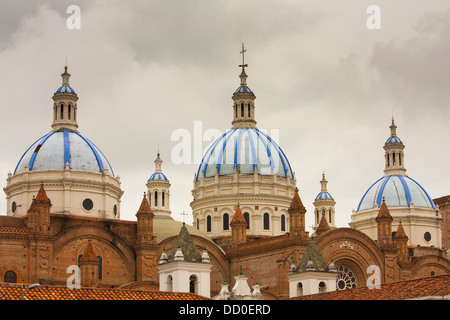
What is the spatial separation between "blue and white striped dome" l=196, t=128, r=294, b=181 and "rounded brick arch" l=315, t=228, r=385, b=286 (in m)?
14.3

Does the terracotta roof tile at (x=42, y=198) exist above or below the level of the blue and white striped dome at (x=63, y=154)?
below

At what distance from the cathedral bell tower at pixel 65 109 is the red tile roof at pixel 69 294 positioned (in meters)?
31.8

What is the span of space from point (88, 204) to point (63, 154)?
15.8ft

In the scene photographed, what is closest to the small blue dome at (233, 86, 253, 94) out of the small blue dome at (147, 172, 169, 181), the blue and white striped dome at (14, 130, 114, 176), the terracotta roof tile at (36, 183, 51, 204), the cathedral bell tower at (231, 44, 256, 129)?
the cathedral bell tower at (231, 44, 256, 129)

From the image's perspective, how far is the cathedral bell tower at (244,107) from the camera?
3787 inches

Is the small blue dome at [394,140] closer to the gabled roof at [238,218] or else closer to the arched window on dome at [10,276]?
the gabled roof at [238,218]

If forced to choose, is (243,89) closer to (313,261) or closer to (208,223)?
(208,223)

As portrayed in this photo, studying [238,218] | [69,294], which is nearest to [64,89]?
[238,218]

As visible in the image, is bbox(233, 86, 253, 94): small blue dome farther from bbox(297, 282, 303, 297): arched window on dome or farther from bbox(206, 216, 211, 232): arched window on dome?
bbox(297, 282, 303, 297): arched window on dome

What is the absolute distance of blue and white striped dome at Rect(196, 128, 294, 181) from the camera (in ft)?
303

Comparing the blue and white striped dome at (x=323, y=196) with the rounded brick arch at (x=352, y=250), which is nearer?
the rounded brick arch at (x=352, y=250)

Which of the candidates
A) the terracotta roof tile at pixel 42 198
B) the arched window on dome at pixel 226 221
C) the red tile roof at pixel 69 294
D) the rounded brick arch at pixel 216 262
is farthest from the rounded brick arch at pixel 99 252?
the arched window on dome at pixel 226 221

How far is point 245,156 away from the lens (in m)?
92.8
